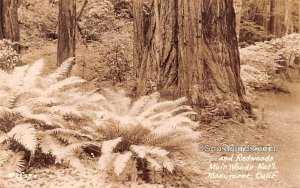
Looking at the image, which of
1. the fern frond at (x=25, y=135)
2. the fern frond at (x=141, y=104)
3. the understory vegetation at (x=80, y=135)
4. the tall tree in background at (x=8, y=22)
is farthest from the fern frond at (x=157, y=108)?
the tall tree in background at (x=8, y=22)

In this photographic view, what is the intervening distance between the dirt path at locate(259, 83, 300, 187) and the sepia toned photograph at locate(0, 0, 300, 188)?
0.06 feet

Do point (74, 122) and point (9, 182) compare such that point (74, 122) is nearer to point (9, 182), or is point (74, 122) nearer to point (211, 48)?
point (9, 182)

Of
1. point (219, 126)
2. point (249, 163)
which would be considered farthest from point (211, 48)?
point (249, 163)

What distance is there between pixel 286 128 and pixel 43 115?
3.49 meters

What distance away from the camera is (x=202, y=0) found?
5906mm

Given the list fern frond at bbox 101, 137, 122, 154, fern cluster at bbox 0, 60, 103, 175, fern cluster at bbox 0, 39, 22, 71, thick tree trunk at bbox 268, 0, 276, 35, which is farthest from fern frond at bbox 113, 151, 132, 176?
thick tree trunk at bbox 268, 0, 276, 35

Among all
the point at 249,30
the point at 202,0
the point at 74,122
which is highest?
the point at 202,0

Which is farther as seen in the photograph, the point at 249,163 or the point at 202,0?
the point at 202,0

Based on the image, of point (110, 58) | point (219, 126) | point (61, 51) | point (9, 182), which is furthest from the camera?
point (110, 58)

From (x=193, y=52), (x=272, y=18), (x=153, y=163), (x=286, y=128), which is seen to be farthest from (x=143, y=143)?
(x=272, y=18)

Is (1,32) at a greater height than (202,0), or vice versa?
(202,0)

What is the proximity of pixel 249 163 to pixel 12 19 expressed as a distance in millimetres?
5881

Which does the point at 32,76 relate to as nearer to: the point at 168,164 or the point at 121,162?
the point at 121,162

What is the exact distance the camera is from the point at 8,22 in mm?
8609
